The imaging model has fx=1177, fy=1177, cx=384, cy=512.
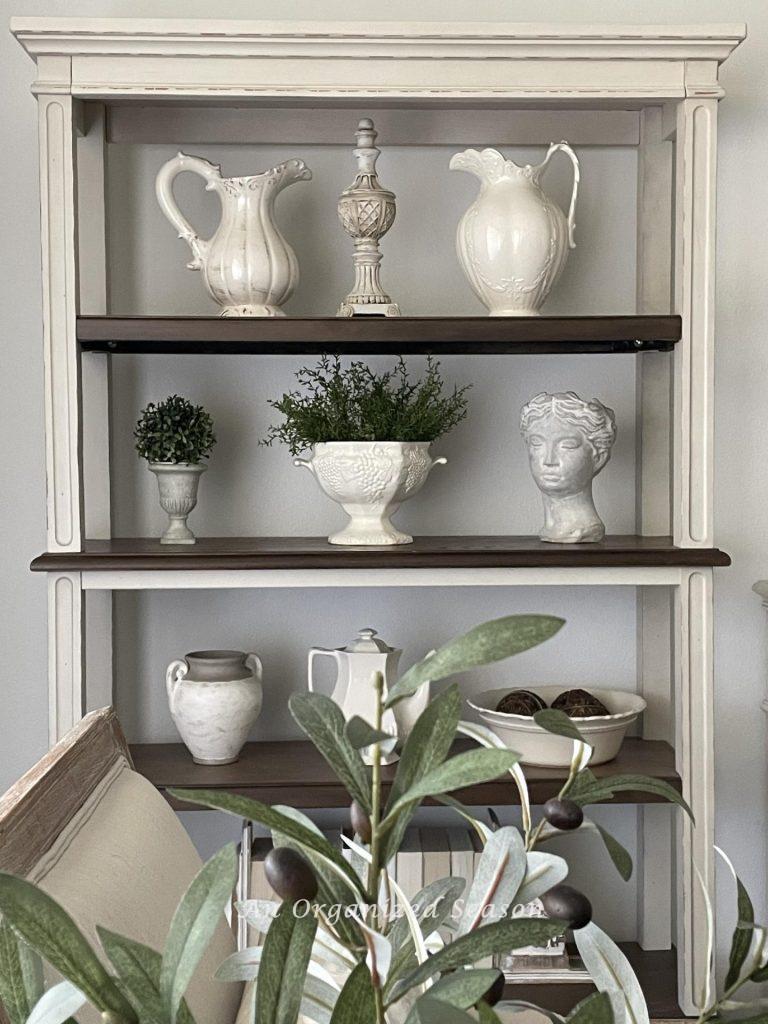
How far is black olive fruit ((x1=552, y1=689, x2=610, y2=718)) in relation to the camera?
6.79ft

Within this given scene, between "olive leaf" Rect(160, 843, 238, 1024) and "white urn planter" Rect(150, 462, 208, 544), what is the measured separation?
1.75 meters

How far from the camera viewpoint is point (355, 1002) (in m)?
0.39

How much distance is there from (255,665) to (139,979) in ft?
5.98

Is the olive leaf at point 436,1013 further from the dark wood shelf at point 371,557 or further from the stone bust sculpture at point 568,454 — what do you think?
the stone bust sculpture at point 568,454

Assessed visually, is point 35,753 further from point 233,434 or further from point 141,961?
point 141,961

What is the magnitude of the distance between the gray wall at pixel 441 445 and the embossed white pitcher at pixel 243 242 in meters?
0.21

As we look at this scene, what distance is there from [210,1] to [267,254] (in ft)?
1.90

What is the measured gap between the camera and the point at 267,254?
2.04 m

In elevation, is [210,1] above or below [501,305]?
above

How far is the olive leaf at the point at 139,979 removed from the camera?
1.21ft

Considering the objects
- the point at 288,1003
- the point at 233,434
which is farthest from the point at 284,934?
the point at 233,434

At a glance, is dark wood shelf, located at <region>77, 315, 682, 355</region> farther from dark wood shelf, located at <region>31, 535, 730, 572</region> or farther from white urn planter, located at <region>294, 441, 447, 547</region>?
dark wood shelf, located at <region>31, 535, 730, 572</region>

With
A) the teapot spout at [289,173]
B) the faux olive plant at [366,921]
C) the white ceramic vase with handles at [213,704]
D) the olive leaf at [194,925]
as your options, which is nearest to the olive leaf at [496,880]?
the faux olive plant at [366,921]

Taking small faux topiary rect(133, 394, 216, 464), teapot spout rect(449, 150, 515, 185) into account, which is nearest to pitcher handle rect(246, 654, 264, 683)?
small faux topiary rect(133, 394, 216, 464)
